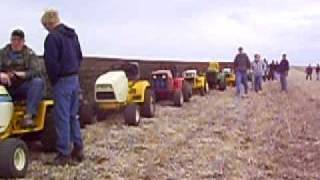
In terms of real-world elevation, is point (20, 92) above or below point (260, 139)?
above

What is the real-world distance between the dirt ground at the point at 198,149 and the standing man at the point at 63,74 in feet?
1.24

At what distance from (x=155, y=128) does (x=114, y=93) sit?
Answer: 3.30ft

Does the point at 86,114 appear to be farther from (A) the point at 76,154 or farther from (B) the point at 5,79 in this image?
(B) the point at 5,79

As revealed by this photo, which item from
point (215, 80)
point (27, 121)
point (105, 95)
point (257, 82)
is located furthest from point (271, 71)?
point (27, 121)

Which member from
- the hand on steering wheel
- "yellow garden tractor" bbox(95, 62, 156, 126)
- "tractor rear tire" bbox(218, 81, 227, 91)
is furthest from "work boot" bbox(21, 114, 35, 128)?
"tractor rear tire" bbox(218, 81, 227, 91)

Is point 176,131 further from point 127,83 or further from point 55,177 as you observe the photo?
point 55,177

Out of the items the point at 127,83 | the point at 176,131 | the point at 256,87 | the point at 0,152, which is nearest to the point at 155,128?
the point at 176,131

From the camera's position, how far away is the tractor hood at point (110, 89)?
12781 millimetres

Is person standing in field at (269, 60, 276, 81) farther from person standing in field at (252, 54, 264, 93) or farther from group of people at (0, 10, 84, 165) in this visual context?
group of people at (0, 10, 84, 165)

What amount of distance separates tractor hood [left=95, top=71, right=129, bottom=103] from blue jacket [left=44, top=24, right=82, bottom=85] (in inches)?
166

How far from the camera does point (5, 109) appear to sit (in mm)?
7961

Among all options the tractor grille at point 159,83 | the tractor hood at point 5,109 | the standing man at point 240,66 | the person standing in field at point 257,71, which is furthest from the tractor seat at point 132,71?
the person standing in field at point 257,71

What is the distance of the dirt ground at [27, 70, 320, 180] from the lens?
27.8ft

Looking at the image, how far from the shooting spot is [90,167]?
28.2ft
